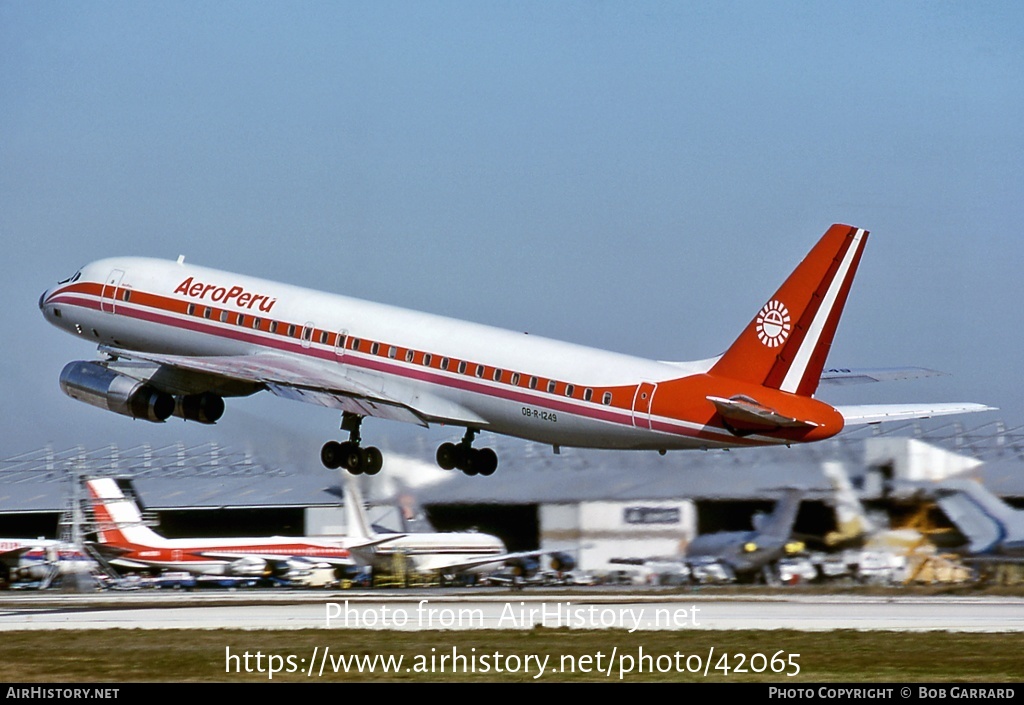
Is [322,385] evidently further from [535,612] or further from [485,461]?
[535,612]

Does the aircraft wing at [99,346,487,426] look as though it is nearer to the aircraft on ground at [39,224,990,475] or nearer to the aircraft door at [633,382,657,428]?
the aircraft on ground at [39,224,990,475]

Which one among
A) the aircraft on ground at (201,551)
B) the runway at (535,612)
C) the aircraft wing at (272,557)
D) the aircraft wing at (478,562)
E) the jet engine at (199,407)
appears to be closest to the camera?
the runway at (535,612)

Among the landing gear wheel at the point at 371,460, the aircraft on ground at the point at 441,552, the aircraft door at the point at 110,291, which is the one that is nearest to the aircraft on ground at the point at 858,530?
the aircraft on ground at the point at 441,552

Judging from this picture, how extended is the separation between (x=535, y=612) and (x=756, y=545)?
9919 mm

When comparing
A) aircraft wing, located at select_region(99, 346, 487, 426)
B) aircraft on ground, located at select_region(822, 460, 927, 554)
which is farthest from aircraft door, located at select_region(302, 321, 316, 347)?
aircraft on ground, located at select_region(822, 460, 927, 554)

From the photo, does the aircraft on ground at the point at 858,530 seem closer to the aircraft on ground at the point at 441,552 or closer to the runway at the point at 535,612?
Result: the runway at the point at 535,612

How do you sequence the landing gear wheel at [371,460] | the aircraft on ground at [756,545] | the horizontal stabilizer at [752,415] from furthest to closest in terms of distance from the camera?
the aircraft on ground at [756,545], the landing gear wheel at [371,460], the horizontal stabilizer at [752,415]

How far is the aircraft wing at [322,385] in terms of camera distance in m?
53.2

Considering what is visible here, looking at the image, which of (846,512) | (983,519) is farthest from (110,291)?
(983,519)

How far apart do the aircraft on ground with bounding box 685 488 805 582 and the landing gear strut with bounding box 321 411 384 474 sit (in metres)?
12.5

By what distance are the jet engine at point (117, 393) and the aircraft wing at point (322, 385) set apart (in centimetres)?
188

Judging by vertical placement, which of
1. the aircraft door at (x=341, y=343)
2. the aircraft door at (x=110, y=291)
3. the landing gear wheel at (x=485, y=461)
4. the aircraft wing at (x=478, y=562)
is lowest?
the aircraft wing at (x=478, y=562)

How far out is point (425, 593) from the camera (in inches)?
2628

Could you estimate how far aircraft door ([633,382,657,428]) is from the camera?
48.5 metres
